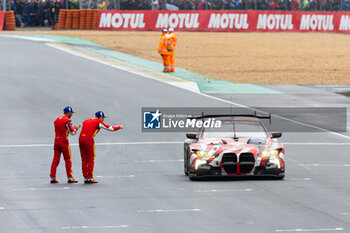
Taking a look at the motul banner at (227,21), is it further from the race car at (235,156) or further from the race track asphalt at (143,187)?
the race car at (235,156)

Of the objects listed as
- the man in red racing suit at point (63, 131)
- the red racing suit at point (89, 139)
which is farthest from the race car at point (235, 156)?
the man in red racing suit at point (63, 131)

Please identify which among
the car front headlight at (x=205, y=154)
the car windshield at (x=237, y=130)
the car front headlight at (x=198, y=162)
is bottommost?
the car front headlight at (x=198, y=162)

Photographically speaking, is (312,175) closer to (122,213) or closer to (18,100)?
(122,213)

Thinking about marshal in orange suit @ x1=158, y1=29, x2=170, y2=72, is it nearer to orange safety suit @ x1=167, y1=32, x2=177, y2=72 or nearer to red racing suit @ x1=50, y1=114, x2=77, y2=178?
orange safety suit @ x1=167, y1=32, x2=177, y2=72

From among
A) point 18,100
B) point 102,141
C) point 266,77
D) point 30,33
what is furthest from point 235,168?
point 30,33

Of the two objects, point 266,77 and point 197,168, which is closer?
point 197,168

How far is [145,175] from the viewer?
18672mm

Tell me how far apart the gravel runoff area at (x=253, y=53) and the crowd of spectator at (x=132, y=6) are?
216 cm

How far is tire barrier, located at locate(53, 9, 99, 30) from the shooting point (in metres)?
62.5

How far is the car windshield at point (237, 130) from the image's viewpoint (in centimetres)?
1781

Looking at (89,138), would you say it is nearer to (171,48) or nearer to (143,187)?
(143,187)

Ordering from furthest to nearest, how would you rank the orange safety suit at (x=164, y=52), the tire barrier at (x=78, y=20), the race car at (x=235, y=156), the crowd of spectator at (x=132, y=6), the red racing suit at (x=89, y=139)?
1. the crowd of spectator at (x=132, y=6)
2. the tire barrier at (x=78, y=20)
3. the orange safety suit at (x=164, y=52)
4. the race car at (x=235, y=156)
5. the red racing suit at (x=89, y=139)

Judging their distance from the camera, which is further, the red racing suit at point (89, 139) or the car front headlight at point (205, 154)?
the car front headlight at point (205, 154)

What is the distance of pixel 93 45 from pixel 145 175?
114 ft
